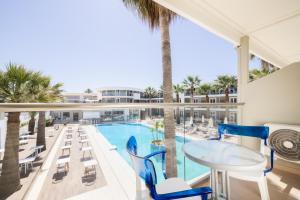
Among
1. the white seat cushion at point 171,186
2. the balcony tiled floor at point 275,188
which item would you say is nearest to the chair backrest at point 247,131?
the balcony tiled floor at point 275,188

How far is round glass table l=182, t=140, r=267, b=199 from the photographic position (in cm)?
101

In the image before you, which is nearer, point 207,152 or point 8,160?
point 8,160

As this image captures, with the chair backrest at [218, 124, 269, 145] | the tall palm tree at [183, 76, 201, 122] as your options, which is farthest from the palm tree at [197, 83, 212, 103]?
the chair backrest at [218, 124, 269, 145]

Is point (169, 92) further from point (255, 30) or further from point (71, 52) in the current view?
point (71, 52)

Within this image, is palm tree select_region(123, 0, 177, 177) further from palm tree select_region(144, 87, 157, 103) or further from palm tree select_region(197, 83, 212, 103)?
palm tree select_region(144, 87, 157, 103)

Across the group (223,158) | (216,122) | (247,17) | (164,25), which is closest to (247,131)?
(223,158)

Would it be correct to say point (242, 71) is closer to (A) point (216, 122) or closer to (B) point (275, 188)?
(A) point (216, 122)

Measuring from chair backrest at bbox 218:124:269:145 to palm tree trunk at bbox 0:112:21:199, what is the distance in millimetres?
1952

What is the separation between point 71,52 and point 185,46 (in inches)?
1014

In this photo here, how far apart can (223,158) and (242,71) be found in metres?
2.87

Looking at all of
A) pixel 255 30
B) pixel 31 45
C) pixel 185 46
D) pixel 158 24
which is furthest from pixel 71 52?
pixel 255 30

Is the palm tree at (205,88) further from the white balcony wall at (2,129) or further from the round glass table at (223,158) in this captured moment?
the white balcony wall at (2,129)

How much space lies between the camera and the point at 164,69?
4645 mm

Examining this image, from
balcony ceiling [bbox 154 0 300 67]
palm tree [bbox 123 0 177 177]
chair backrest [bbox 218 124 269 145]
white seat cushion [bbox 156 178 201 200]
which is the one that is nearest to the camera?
white seat cushion [bbox 156 178 201 200]
